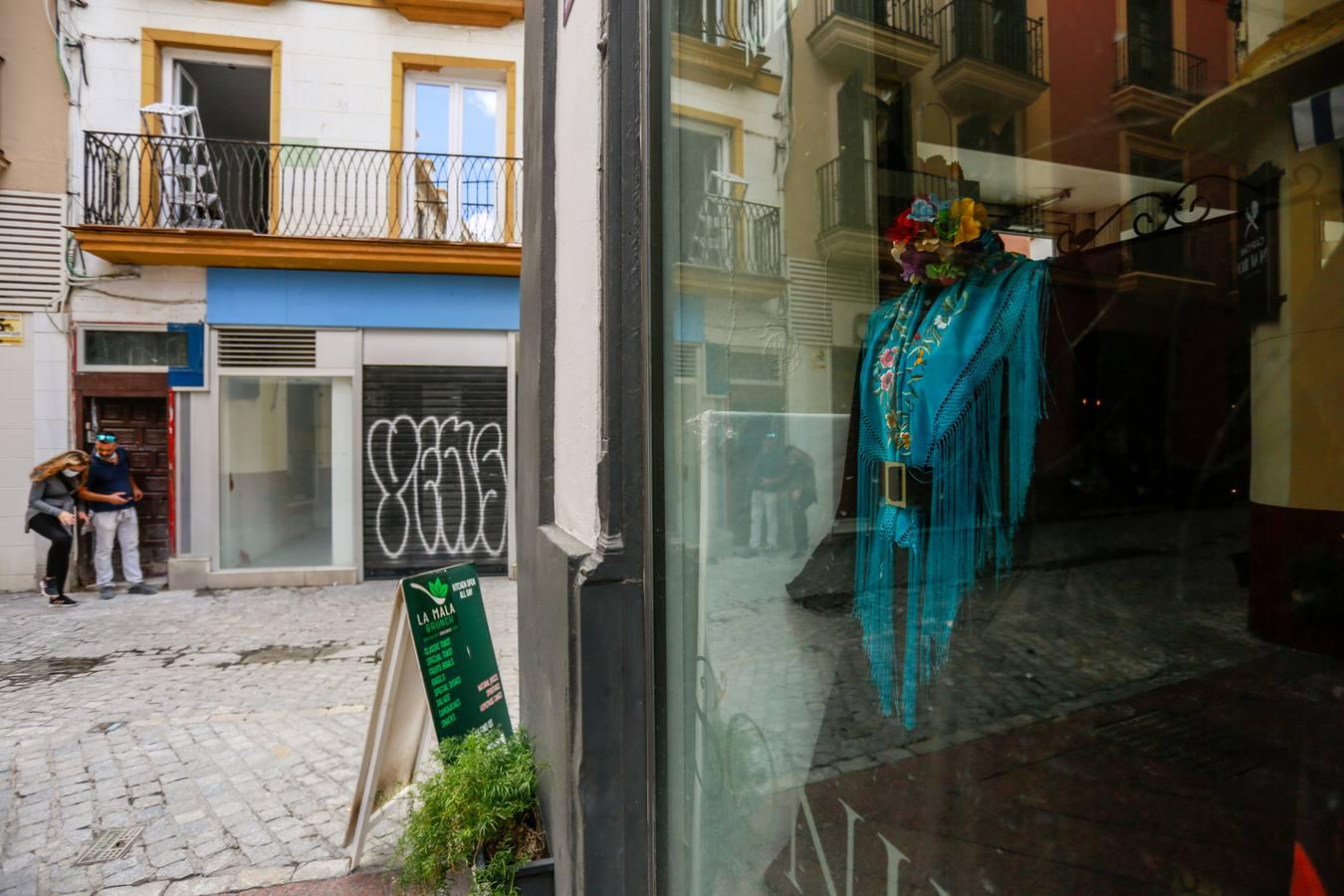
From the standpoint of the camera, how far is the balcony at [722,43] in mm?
2107

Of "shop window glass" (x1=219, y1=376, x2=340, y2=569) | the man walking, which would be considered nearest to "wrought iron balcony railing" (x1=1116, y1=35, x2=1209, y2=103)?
"shop window glass" (x1=219, y1=376, x2=340, y2=569)

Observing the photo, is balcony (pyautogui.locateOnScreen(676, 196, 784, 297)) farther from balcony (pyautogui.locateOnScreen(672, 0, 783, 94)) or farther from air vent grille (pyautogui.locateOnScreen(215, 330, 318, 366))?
air vent grille (pyautogui.locateOnScreen(215, 330, 318, 366))

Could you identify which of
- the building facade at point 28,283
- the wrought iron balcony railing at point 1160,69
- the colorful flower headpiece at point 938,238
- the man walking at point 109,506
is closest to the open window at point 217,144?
the building facade at point 28,283

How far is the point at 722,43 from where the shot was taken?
2.19 meters

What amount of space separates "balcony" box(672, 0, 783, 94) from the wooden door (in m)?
10.0

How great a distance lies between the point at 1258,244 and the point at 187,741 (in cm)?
546

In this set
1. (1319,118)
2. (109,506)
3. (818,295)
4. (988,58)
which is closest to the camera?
(1319,118)

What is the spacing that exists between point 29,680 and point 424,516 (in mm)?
4625

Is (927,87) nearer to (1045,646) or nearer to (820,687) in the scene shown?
(1045,646)

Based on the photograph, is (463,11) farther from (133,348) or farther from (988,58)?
(988,58)

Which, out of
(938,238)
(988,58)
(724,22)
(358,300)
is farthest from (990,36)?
(358,300)

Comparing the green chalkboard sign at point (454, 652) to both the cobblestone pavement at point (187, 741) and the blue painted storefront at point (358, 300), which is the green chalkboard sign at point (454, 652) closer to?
the cobblestone pavement at point (187, 741)

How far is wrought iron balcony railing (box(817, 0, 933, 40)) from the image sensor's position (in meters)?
1.53

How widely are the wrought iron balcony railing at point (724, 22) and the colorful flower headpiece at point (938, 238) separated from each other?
0.78m
